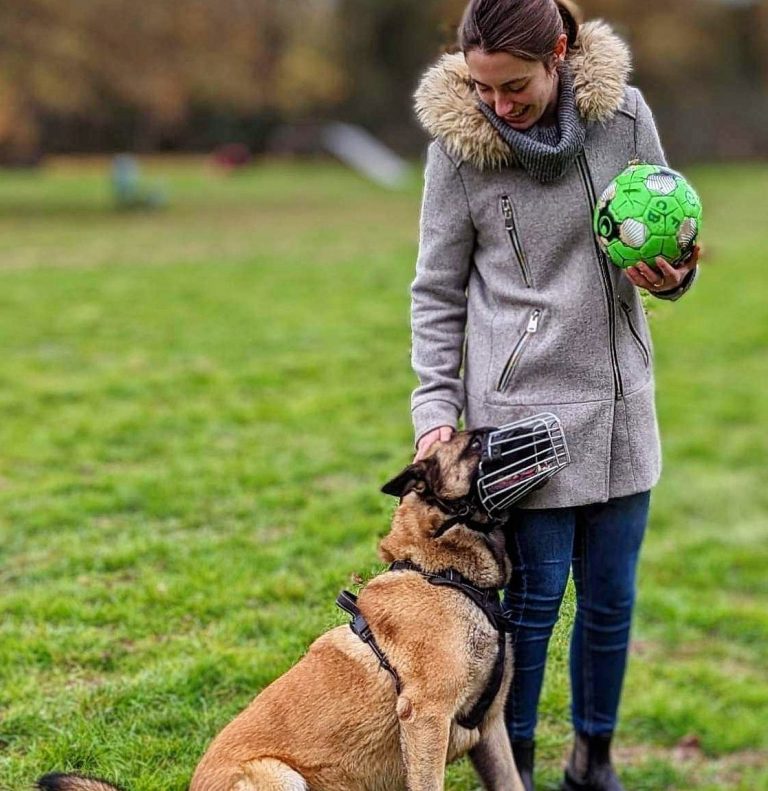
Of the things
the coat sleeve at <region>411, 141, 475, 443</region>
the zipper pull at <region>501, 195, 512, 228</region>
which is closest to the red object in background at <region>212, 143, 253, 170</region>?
the coat sleeve at <region>411, 141, 475, 443</region>

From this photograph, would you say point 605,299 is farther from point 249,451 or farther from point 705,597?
point 249,451

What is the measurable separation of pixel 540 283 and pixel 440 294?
15.6 inches

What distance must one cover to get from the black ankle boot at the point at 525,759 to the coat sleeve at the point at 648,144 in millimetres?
1844

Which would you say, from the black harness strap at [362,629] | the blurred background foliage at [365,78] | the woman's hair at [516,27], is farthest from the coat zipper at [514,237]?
the blurred background foliage at [365,78]

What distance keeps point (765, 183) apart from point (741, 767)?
32.6m

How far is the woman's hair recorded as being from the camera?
3131 millimetres

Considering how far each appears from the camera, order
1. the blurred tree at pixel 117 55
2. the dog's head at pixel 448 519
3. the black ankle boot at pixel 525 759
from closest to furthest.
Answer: the dog's head at pixel 448 519
the black ankle boot at pixel 525 759
the blurred tree at pixel 117 55

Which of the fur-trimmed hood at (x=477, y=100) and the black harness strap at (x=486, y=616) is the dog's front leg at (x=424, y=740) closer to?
the black harness strap at (x=486, y=616)

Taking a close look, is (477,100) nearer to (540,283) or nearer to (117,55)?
(540,283)

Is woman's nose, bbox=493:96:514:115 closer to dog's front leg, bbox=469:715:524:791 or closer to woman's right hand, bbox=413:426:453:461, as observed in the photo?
woman's right hand, bbox=413:426:453:461

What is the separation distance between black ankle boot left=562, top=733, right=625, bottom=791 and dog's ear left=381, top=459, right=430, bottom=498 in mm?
1468

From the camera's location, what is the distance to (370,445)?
8.12 metres

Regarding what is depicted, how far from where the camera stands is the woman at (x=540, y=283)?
10.9ft

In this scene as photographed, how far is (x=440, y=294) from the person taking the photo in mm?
3717
